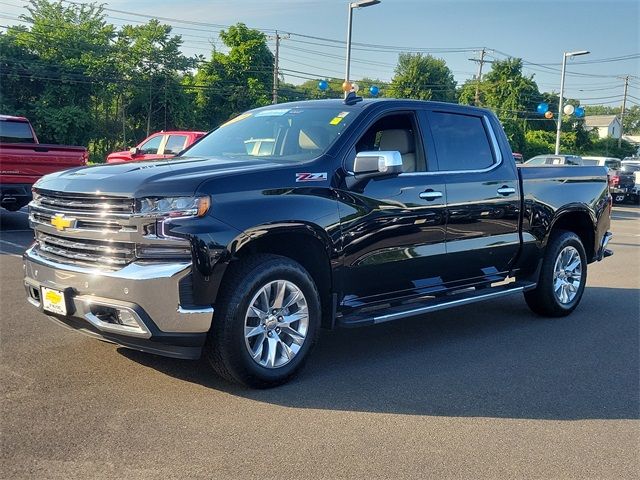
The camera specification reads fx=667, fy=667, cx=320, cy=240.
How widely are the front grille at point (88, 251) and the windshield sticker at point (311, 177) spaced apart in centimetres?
125

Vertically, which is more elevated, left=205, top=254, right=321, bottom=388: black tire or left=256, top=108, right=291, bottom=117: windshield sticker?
left=256, top=108, right=291, bottom=117: windshield sticker

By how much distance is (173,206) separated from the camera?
4.12 meters

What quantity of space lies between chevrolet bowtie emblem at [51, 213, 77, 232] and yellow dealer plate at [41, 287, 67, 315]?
16.5 inches

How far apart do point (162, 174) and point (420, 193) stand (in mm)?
Answer: 2149

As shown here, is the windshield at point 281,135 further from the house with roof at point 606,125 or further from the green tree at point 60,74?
the house with roof at point 606,125

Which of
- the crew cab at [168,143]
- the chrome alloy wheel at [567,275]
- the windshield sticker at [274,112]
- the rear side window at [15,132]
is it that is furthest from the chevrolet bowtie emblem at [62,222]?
the crew cab at [168,143]

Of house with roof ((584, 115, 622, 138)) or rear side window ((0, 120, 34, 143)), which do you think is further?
house with roof ((584, 115, 622, 138))

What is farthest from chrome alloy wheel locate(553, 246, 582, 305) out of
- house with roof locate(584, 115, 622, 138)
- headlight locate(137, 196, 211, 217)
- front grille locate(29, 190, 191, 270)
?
house with roof locate(584, 115, 622, 138)

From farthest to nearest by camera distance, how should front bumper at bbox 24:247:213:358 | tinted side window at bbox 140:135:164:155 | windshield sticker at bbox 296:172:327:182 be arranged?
1. tinted side window at bbox 140:135:164:155
2. windshield sticker at bbox 296:172:327:182
3. front bumper at bbox 24:247:213:358

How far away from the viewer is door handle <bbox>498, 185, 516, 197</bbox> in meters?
6.23

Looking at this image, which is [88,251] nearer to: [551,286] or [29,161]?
[551,286]

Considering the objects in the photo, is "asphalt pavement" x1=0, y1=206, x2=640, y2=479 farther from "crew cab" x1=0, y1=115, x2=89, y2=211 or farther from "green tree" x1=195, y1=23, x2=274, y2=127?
"green tree" x1=195, y1=23, x2=274, y2=127

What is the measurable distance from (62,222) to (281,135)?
1.88 meters

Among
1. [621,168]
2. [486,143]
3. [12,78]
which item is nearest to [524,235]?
[486,143]
